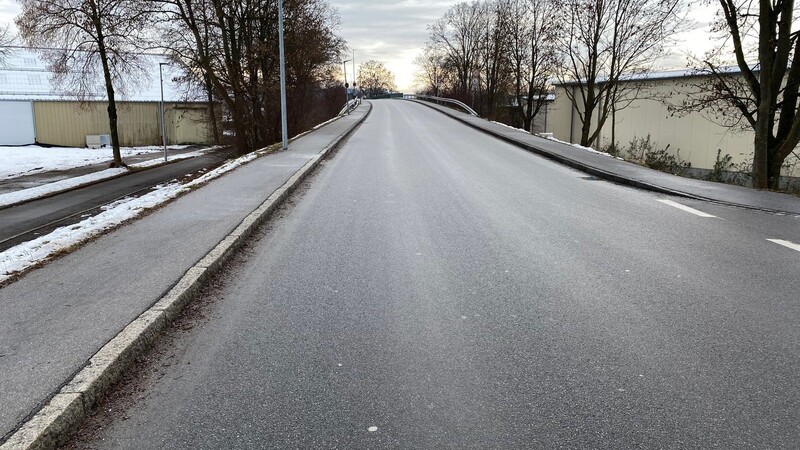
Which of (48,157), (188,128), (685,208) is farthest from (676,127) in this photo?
(188,128)

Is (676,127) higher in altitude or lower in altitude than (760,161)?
higher

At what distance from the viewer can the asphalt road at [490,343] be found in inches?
115

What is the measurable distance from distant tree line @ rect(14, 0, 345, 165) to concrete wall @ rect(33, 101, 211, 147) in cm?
1649

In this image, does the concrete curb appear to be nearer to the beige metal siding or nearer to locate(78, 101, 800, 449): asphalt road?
locate(78, 101, 800, 449): asphalt road

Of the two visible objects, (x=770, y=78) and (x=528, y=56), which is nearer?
(x=770, y=78)

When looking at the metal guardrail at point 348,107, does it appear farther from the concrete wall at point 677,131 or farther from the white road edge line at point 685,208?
the white road edge line at point 685,208

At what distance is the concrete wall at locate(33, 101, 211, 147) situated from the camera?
46219 millimetres

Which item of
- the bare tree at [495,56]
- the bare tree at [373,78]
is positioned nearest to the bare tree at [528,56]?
the bare tree at [495,56]

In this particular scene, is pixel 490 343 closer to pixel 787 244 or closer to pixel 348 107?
pixel 787 244

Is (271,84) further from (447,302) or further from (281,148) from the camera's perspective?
(447,302)

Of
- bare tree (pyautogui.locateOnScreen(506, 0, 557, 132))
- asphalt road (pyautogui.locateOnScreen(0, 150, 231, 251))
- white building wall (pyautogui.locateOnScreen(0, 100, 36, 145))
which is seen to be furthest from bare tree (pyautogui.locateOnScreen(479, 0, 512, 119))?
white building wall (pyautogui.locateOnScreen(0, 100, 36, 145))

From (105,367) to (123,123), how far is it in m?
51.2

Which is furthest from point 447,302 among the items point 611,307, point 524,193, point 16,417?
point 524,193

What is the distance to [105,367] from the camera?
333 centimetres
